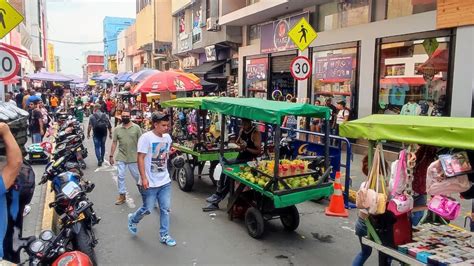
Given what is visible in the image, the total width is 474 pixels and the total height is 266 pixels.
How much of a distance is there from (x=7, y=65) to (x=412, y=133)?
310 inches

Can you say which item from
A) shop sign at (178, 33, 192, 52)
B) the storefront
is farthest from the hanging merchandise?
shop sign at (178, 33, 192, 52)

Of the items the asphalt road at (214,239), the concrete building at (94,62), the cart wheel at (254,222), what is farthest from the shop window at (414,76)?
the concrete building at (94,62)

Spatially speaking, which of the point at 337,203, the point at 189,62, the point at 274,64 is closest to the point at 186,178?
the point at 337,203

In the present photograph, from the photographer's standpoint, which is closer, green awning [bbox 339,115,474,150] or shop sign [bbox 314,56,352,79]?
green awning [bbox 339,115,474,150]

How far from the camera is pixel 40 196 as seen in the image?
27.4 ft

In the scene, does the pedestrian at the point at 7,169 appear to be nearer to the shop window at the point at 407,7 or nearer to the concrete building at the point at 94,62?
the shop window at the point at 407,7

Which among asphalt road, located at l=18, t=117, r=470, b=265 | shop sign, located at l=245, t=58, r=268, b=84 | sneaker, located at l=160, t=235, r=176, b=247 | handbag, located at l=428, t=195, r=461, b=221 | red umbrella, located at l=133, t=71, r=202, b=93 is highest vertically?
shop sign, located at l=245, t=58, r=268, b=84

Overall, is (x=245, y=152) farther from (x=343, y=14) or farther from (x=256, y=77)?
(x=256, y=77)

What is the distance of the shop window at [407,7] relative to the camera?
35.8 feet

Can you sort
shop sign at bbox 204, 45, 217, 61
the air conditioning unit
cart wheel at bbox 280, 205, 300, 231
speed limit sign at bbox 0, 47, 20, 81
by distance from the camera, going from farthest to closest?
1. shop sign at bbox 204, 45, 217, 61
2. the air conditioning unit
3. speed limit sign at bbox 0, 47, 20, 81
4. cart wheel at bbox 280, 205, 300, 231

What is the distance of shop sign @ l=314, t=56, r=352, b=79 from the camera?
13.9 metres

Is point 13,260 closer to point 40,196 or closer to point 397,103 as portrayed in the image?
point 40,196

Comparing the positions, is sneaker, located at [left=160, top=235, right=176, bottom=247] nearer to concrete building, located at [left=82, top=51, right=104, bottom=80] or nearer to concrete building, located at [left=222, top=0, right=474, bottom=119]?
concrete building, located at [left=222, top=0, right=474, bottom=119]

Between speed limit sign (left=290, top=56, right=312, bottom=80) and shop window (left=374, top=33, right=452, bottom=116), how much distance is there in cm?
327
